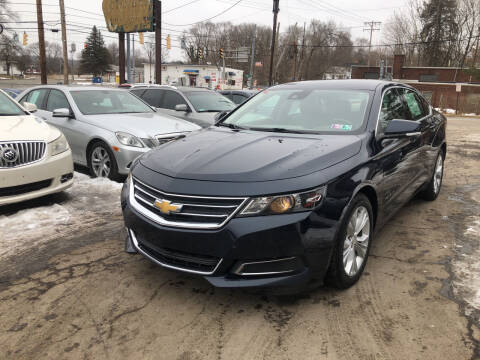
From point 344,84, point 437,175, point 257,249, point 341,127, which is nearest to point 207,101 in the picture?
point 437,175

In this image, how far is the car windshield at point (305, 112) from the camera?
365 centimetres

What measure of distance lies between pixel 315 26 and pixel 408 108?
8432 centimetres

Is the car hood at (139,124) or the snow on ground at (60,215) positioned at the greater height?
the car hood at (139,124)

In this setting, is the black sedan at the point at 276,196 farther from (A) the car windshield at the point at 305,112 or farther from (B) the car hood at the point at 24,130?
(B) the car hood at the point at 24,130

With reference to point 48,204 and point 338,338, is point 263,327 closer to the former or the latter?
point 338,338

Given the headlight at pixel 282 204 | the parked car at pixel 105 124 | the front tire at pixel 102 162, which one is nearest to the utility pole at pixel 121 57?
the parked car at pixel 105 124

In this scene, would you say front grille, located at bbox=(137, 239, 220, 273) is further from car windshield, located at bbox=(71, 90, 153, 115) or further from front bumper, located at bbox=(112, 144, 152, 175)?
car windshield, located at bbox=(71, 90, 153, 115)

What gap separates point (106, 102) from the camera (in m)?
7.34

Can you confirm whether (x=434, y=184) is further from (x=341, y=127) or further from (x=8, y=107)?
(x=8, y=107)

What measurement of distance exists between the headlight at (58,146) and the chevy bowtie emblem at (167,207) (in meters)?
2.81

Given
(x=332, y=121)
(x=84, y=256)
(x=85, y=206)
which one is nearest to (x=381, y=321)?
(x=332, y=121)

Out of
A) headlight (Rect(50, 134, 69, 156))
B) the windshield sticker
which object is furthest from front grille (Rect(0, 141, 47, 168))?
the windshield sticker

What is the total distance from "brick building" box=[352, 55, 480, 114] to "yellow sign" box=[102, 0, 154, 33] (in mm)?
24843

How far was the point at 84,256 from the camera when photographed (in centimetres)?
369
